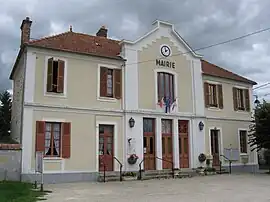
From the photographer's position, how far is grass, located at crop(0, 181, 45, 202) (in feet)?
34.1

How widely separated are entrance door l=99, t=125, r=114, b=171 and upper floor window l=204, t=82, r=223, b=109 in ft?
23.9

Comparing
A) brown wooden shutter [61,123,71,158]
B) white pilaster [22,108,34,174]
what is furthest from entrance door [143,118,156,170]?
white pilaster [22,108,34,174]

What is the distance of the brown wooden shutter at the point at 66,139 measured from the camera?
16.5 m

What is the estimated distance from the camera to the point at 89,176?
55.7 feet

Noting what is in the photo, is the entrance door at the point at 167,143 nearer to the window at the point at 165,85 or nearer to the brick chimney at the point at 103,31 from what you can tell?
the window at the point at 165,85

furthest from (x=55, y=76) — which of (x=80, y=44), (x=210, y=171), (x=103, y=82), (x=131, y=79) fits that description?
(x=210, y=171)

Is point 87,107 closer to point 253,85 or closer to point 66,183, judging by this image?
point 66,183

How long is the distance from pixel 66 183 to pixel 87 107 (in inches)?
155

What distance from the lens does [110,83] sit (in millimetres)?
18609

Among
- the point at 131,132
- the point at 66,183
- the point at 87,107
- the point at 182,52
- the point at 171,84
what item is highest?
the point at 182,52

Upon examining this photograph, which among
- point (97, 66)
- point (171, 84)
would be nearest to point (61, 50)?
point (97, 66)

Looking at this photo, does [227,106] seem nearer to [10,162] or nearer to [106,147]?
[106,147]

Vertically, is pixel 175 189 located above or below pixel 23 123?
below

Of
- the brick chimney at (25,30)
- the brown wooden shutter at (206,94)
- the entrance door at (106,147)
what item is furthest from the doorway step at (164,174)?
the brick chimney at (25,30)
